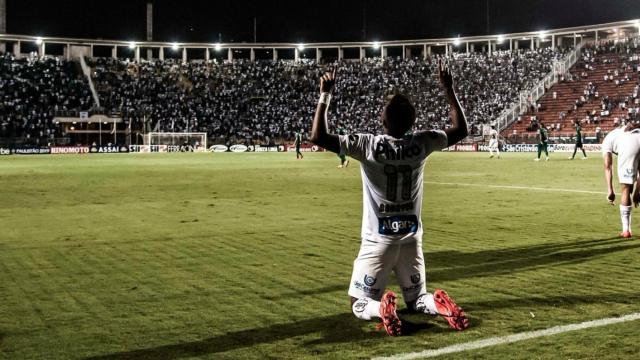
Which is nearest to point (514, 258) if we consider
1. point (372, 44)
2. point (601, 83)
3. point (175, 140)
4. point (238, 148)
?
point (238, 148)

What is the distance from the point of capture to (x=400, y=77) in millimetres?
80812

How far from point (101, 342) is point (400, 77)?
7706 centimetres

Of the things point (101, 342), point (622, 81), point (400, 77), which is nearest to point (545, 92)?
point (622, 81)

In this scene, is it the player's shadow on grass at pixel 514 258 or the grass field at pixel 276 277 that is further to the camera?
the player's shadow on grass at pixel 514 258

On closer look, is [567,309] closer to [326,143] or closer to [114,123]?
[326,143]

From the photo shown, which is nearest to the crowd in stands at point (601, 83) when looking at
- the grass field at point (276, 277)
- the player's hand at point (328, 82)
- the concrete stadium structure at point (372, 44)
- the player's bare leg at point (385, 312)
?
the concrete stadium structure at point (372, 44)

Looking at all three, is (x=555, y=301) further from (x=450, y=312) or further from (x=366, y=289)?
(x=366, y=289)

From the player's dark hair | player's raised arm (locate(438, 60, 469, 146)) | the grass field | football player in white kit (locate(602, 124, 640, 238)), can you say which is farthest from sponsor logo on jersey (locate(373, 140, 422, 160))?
football player in white kit (locate(602, 124, 640, 238))

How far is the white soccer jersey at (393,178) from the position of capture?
5.61 m

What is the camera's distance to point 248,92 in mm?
79875

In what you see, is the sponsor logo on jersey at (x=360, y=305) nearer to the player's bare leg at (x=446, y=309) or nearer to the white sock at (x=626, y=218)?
the player's bare leg at (x=446, y=309)

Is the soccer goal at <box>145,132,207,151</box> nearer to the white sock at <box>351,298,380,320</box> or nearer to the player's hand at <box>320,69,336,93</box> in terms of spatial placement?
the white sock at <box>351,298,380,320</box>

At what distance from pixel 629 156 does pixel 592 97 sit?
2229 inches

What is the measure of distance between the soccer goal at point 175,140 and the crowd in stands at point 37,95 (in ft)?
27.3
